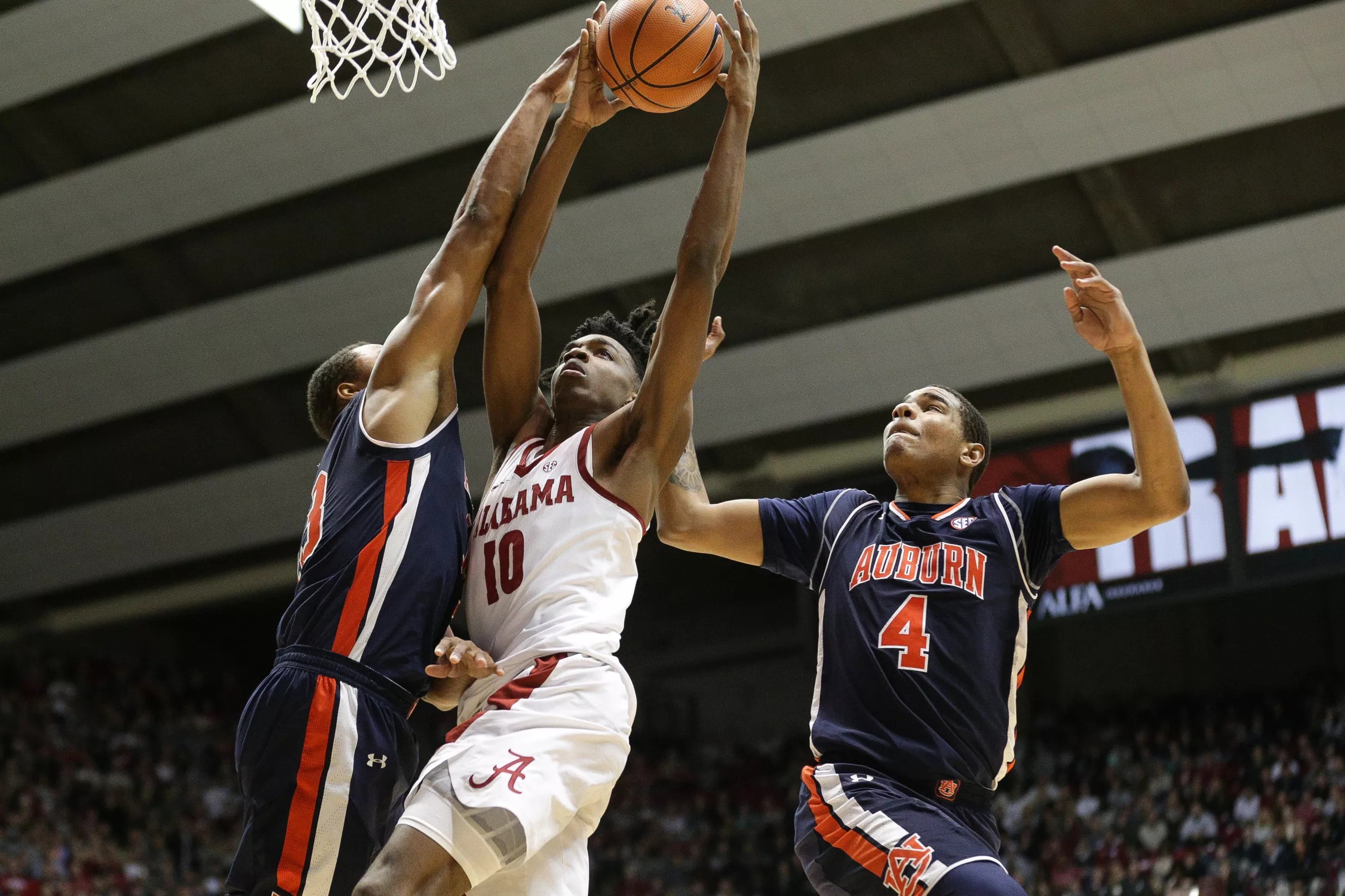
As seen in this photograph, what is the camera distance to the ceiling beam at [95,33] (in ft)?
57.2

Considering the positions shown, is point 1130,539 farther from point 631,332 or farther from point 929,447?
point 631,332

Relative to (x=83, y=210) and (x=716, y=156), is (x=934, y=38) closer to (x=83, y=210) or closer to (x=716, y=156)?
(x=83, y=210)

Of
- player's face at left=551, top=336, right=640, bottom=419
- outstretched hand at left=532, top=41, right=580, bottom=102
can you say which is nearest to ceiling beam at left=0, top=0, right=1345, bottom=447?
outstretched hand at left=532, top=41, right=580, bottom=102

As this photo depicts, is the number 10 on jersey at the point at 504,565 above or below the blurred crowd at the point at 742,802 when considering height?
below

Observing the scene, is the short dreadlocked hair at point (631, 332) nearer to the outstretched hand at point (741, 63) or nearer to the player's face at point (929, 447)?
the outstretched hand at point (741, 63)

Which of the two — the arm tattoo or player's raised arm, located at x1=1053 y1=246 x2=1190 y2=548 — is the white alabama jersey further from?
player's raised arm, located at x1=1053 y1=246 x2=1190 y2=548

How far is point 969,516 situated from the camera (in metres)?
4.43

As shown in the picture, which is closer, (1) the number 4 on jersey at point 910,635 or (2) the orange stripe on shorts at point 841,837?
(2) the orange stripe on shorts at point 841,837

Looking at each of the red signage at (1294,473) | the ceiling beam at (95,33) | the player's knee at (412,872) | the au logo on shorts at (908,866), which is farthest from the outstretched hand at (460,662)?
the ceiling beam at (95,33)

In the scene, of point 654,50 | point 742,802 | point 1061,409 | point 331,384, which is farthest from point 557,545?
point 742,802

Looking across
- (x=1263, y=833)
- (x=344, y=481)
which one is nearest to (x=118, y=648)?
(x=1263, y=833)

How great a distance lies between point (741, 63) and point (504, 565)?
5.24 ft

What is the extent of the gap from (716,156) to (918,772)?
178cm

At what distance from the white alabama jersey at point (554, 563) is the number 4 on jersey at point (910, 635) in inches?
31.6
